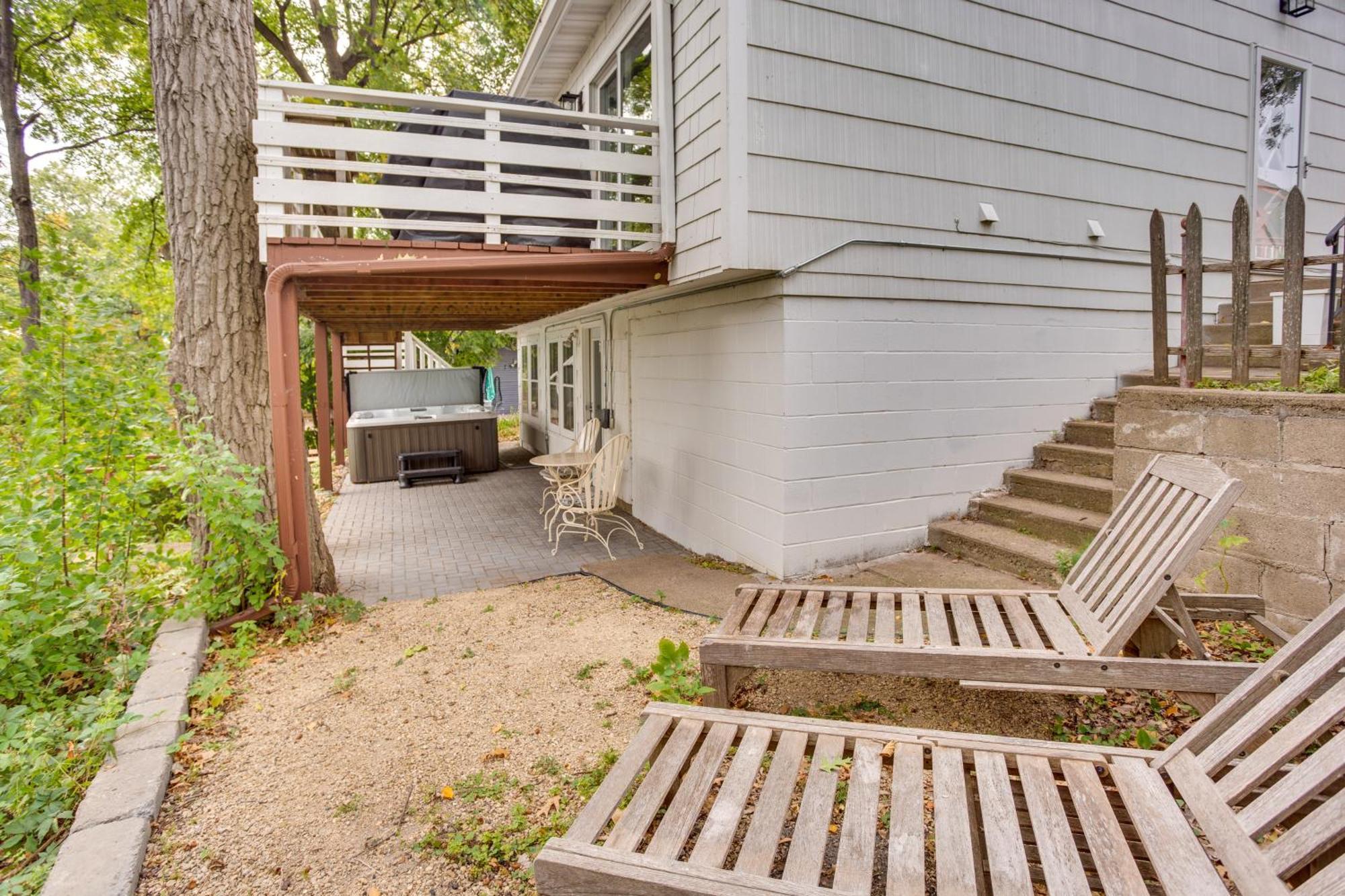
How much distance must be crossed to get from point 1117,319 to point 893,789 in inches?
220

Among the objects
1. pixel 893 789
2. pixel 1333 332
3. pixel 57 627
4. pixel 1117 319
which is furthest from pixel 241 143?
pixel 1333 332

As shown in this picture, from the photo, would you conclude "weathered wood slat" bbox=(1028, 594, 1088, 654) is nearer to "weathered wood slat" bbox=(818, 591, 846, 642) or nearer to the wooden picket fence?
"weathered wood slat" bbox=(818, 591, 846, 642)

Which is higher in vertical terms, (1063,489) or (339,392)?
(339,392)

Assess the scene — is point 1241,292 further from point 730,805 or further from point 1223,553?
point 730,805

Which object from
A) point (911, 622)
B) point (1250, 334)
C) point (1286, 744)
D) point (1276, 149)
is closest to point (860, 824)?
point (1286, 744)

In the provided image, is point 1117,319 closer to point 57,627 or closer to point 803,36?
point 803,36

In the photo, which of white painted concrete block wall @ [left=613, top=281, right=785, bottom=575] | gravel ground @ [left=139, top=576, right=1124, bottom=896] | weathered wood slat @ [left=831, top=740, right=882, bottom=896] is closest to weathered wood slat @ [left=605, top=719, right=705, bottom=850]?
weathered wood slat @ [left=831, top=740, right=882, bottom=896]

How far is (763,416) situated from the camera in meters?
4.81

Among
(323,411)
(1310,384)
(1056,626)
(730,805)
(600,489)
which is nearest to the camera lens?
(730,805)

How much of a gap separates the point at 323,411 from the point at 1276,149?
431 inches

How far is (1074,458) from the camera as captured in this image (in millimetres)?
5293

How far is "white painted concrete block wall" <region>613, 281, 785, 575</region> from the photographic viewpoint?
4758mm

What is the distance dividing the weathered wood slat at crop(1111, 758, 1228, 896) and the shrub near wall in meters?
2.07

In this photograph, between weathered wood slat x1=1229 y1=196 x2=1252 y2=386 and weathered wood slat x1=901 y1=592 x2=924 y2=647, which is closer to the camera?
weathered wood slat x1=901 y1=592 x2=924 y2=647
